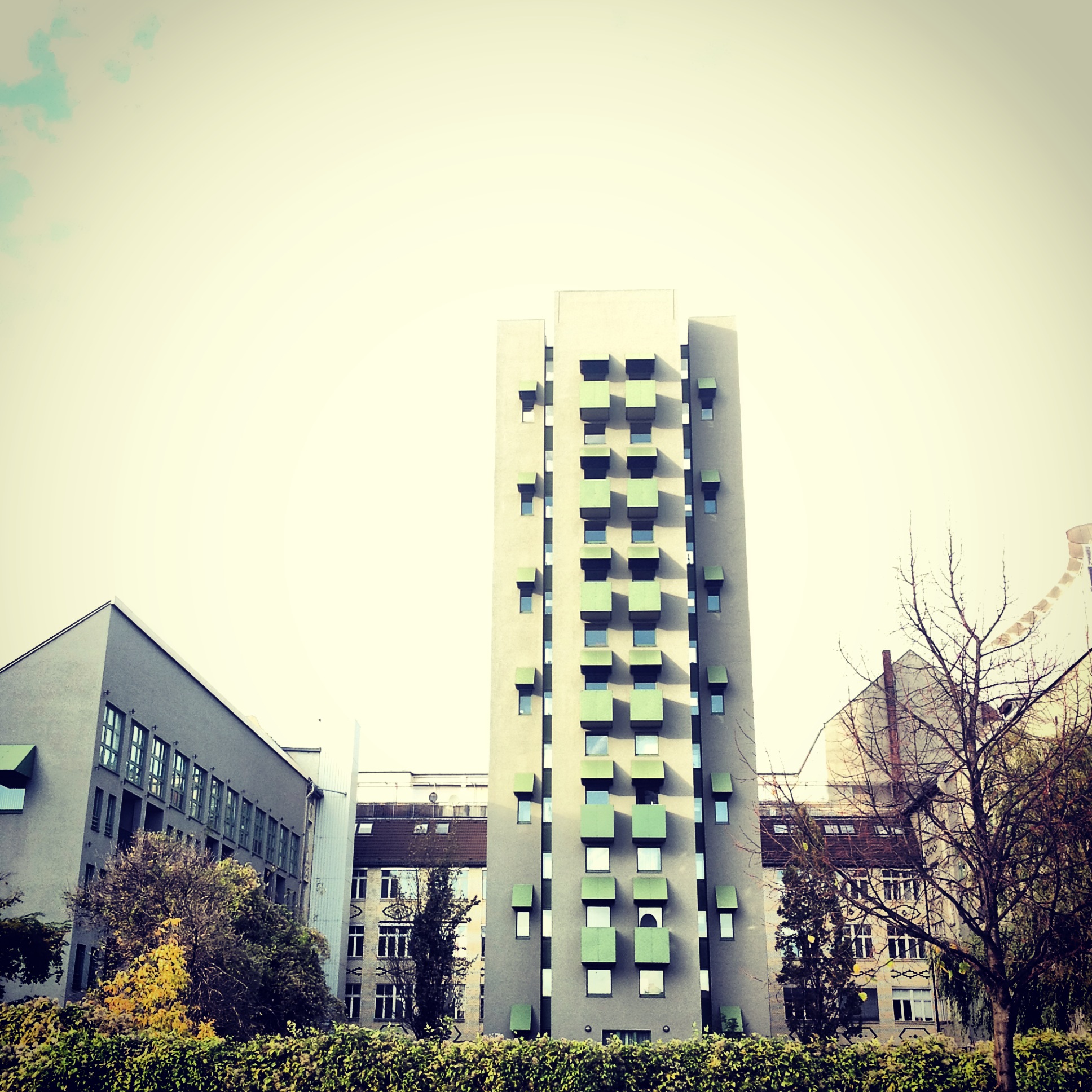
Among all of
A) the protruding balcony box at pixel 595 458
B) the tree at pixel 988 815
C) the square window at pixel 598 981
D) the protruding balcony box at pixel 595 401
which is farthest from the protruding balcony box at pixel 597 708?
the tree at pixel 988 815

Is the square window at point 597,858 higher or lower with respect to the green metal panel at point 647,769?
lower

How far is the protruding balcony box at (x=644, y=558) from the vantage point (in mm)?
56031

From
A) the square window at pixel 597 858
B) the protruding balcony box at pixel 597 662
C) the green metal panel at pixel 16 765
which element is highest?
the protruding balcony box at pixel 597 662

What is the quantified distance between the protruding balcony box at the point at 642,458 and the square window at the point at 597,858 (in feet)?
58.0

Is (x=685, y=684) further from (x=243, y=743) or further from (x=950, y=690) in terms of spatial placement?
(x=950, y=690)

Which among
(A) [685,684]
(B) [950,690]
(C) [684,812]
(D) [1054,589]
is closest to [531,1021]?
(C) [684,812]

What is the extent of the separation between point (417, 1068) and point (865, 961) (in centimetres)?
4845

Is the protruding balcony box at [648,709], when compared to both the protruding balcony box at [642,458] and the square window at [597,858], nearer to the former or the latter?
the square window at [597,858]

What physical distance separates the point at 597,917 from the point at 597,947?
158cm

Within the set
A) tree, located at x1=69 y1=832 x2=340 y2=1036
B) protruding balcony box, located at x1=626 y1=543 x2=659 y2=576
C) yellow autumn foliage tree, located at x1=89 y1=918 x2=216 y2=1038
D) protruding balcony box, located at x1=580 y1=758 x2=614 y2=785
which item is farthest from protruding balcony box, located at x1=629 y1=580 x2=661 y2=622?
yellow autumn foliage tree, located at x1=89 y1=918 x2=216 y2=1038

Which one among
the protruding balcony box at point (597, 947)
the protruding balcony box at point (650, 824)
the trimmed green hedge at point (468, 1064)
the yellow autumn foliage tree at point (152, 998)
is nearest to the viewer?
the trimmed green hedge at point (468, 1064)

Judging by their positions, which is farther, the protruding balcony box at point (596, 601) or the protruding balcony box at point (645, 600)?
the protruding balcony box at point (596, 601)

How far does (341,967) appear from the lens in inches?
2960

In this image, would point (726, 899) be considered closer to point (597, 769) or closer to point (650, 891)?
point (650, 891)
